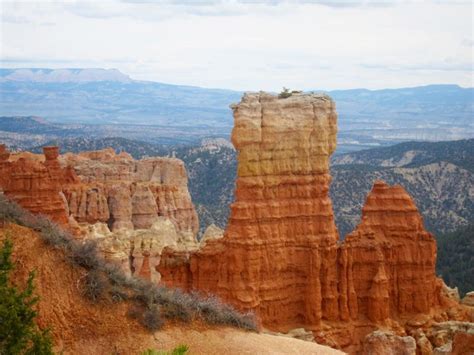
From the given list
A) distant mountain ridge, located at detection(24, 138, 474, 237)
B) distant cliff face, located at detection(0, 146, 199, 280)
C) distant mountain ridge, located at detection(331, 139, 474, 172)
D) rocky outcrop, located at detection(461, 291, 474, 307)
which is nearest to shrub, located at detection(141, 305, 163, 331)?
distant cliff face, located at detection(0, 146, 199, 280)

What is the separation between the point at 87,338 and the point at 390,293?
1979 centimetres

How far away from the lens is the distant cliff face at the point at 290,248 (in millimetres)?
33594

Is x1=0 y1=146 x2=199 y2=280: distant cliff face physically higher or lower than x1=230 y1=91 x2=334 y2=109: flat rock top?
lower

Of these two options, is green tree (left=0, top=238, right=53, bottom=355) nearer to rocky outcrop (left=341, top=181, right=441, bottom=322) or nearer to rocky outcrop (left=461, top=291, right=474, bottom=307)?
rocky outcrop (left=341, top=181, right=441, bottom=322)

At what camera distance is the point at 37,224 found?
21.3m

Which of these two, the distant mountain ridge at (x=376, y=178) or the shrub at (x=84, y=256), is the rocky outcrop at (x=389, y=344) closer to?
the shrub at (x=84, y=256)

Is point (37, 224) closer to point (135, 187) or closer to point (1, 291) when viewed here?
point (1, 291)

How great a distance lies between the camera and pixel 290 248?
34.4 metres

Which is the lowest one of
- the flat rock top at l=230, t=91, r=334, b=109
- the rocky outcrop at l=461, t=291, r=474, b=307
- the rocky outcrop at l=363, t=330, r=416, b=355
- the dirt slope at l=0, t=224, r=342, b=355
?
the rocky outcrop at l=461, t=291, r=474, b=307

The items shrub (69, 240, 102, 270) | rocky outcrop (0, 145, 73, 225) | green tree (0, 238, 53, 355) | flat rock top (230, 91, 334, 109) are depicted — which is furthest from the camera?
rocky outcrop (0, 145, 73, 225)

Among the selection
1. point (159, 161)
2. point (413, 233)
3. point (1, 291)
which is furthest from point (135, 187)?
point (1, 291)

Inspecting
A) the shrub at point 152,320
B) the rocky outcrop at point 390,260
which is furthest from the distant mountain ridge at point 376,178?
the shrub at point 152,320

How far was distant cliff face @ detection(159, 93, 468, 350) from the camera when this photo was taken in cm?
3359

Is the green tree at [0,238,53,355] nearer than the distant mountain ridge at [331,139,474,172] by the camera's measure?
Yes
